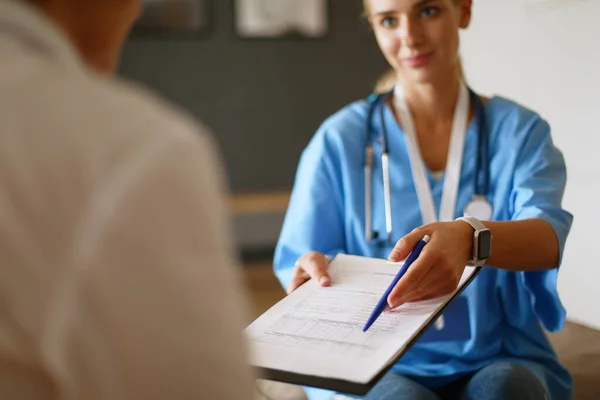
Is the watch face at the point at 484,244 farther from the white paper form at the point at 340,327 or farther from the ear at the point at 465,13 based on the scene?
the ear at the point at 465,13

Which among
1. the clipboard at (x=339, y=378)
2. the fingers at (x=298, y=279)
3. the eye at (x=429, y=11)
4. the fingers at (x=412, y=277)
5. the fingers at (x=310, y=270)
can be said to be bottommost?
the fingers at (x=298, y=279)

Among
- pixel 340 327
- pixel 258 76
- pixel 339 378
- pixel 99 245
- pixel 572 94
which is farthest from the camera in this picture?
pixel 258 76

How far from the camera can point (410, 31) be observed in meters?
1.38

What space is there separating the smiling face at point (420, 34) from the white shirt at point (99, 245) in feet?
3.20

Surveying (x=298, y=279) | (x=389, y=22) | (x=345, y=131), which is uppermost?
(x=389, y=22)

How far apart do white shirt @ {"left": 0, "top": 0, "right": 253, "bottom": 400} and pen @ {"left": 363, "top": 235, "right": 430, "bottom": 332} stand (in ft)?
1.49

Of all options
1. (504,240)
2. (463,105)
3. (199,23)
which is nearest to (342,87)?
(199,23)

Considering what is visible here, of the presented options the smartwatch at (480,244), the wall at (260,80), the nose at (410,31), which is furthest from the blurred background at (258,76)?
the smartwatch at (480,244)

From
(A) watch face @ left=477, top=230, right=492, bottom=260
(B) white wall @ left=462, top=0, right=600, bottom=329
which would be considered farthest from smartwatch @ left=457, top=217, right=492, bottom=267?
(B) white wall @ left=462, top=0, right=600, bottom=329

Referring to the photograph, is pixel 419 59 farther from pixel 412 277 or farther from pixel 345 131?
pixel 412 277

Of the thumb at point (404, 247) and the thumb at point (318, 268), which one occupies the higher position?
the thumb at point (404, 247)

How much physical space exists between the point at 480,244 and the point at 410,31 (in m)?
0.51

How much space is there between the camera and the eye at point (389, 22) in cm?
143

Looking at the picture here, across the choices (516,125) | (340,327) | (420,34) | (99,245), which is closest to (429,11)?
(420,34)
